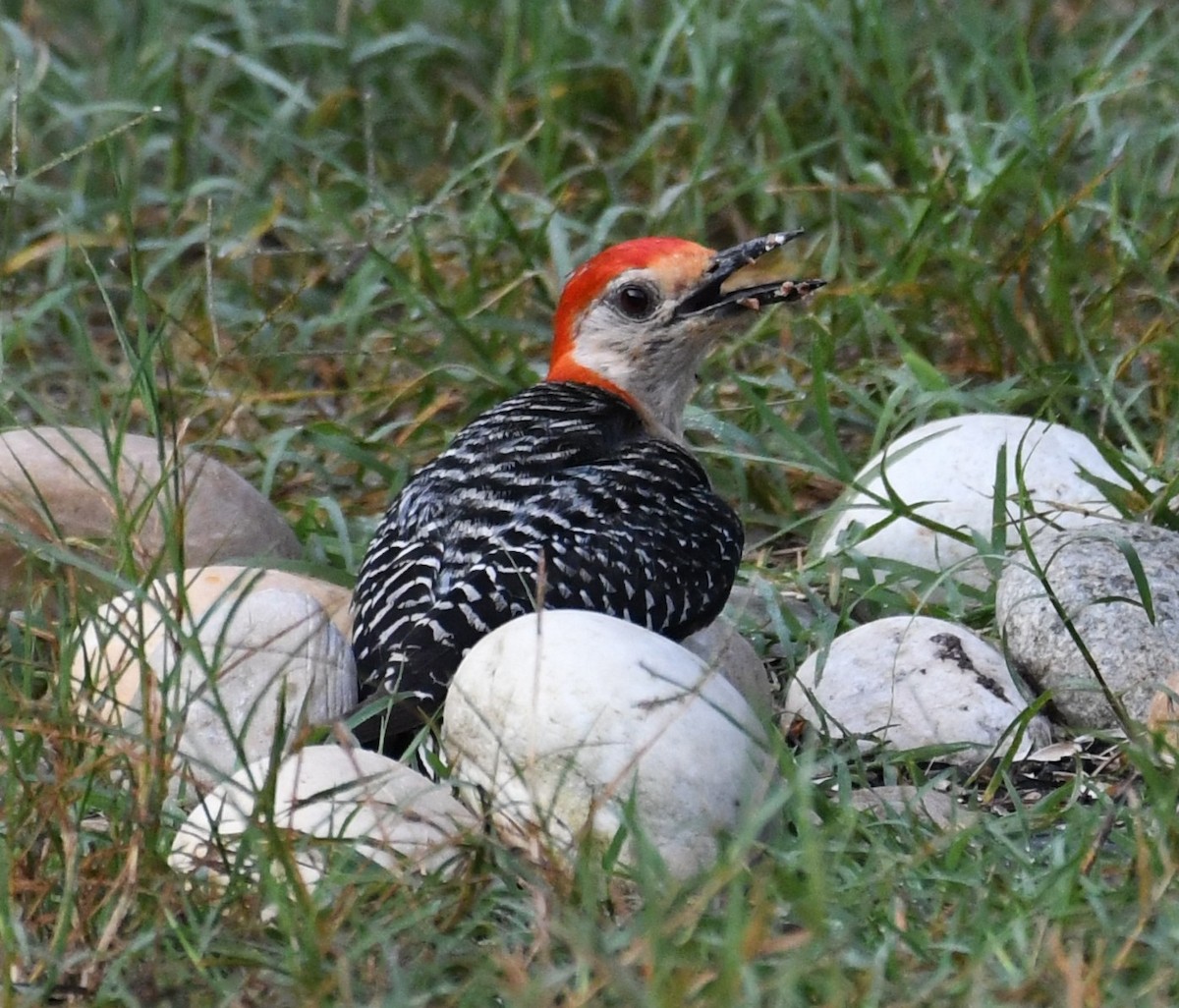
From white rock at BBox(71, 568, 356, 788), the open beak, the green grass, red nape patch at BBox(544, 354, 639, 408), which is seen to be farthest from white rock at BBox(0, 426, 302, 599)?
the open beak

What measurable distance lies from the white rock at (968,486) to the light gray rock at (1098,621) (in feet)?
1.02

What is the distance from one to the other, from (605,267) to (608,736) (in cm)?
199

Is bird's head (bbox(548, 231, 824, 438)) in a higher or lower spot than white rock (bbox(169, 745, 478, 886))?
higher

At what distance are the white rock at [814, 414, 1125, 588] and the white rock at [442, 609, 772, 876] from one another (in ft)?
4.13

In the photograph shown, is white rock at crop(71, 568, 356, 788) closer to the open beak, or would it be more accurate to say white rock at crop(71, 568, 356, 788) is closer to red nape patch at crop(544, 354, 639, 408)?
red nape patch at crop(544, 354, 639, 408)

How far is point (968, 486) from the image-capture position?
4535mm

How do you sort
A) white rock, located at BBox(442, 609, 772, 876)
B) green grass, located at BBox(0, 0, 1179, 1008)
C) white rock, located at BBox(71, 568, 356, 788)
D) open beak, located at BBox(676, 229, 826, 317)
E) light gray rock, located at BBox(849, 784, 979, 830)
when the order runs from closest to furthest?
green grass, located at BBox(0, 0, 1179, 1008), white rock, located at BBox(442, 609, 772, 876), light gray rock, located at BBox(849, 784, 979, 830), white rock, located at BBox(71, 568, 356, 788), open beak, located at BBox(676, 229, 826, 317)

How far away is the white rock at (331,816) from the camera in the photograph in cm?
292

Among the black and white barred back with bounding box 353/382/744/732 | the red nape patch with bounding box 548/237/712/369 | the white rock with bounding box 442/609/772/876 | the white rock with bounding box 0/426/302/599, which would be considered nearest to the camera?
the white rock with bounding box 442/609/772/876

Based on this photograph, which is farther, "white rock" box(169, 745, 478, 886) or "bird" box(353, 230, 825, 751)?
"bird" box(353, 230, 825, 751)

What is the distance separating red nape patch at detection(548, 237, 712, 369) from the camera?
4914 mm

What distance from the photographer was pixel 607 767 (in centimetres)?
315

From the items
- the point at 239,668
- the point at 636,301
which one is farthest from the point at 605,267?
the point at 239,668

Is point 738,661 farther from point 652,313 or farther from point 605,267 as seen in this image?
point 605,267
